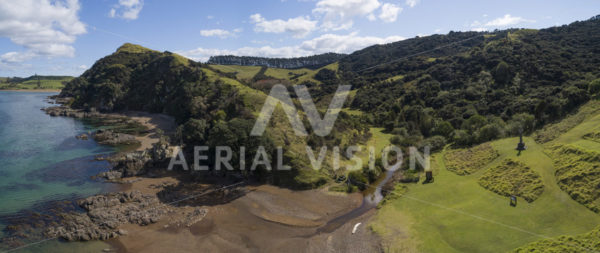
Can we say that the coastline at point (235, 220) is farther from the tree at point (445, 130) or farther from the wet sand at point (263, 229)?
the tree at point (445, 130)

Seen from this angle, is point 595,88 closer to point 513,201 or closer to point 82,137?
point 513,201

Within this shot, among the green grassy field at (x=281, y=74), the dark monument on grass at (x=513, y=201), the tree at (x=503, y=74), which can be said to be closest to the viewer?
the dark monument on grass at (x=513, y=201)

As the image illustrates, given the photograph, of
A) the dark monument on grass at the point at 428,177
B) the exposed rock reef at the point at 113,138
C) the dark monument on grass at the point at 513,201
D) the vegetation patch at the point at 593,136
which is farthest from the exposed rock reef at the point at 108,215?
the vegetation patch at the point at 593,136

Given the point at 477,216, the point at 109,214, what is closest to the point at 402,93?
the point at 477,216

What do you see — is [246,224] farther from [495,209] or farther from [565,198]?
[565,198]

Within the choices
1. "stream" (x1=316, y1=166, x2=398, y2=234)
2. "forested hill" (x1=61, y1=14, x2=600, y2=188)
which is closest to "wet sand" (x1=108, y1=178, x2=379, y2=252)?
"stream" (x1=316, y1=166, x2=398, y2=234)
